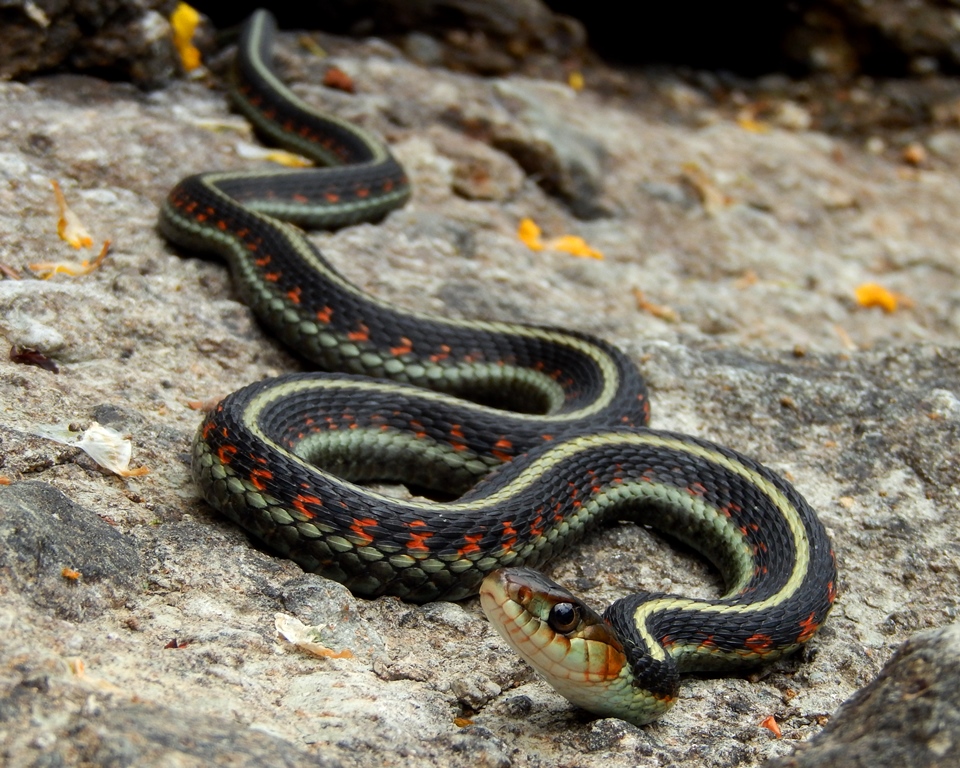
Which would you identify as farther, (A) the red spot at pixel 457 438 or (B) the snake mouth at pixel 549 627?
(A) the red spot at pixel 457 438

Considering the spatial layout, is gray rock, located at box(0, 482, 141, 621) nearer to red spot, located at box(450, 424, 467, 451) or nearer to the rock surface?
the rock surface

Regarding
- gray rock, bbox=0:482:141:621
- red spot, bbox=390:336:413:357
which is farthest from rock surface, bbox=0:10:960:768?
red spot, bbox=390:336:413:357

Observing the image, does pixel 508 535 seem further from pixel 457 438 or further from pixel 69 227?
pixel 69 227

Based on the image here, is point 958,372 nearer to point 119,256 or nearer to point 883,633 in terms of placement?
point 883,633

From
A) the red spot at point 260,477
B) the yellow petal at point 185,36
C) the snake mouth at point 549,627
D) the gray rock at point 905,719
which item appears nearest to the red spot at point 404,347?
the red spot at point 260,477

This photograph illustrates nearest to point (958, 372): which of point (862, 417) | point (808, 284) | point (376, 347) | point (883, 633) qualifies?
point (862, 417)

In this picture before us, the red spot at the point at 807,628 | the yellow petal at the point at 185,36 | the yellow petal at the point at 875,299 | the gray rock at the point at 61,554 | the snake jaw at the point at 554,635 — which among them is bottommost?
the gray rock at the point at 61,554

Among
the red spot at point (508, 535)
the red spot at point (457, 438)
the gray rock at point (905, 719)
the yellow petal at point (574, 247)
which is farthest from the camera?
the yellow petal at point (574, 247)

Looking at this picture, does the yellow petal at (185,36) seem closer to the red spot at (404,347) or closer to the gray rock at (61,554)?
the red spot at (404,347)
